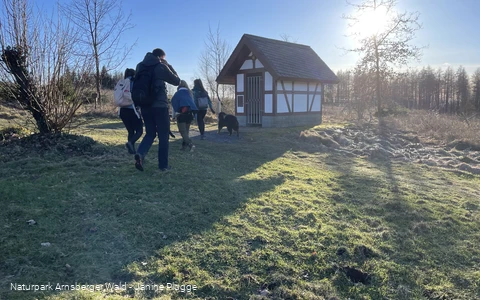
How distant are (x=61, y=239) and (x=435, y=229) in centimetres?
415

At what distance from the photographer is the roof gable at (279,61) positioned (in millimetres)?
13703

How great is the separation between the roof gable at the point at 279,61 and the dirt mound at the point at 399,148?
10.4 ft

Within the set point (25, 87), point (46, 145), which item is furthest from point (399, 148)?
point (25, 87)

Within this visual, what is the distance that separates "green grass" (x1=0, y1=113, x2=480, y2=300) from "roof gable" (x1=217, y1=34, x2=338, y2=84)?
28.7ft

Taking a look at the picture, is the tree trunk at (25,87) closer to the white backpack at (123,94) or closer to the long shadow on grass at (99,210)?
the long shadow on grass at (99,210)

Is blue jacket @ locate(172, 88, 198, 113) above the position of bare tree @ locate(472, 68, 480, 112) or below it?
below

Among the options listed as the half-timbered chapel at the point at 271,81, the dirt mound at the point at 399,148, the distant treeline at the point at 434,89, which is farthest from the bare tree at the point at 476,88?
the dirt mound at the point at 399,148

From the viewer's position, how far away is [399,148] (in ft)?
38.5

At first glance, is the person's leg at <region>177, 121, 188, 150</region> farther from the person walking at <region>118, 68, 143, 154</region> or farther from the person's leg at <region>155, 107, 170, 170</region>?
the person's leg at <region>155, 107, 170, 170</region>

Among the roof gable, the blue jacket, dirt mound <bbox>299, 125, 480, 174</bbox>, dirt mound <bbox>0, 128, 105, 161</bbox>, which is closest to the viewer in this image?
dirt mound <bbox>0, 128, 105, 161</bbox>

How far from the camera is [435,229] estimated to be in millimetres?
4031

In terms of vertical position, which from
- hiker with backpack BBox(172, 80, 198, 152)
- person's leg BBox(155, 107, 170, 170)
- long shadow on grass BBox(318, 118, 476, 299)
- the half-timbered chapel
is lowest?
long shadow on grass BBox(318, 118, 476, 299)

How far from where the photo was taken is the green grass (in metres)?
2.69

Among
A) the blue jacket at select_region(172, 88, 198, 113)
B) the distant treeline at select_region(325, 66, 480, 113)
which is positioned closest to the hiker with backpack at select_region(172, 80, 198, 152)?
the blue jacket at select_region(172, 88, 198, 113)
